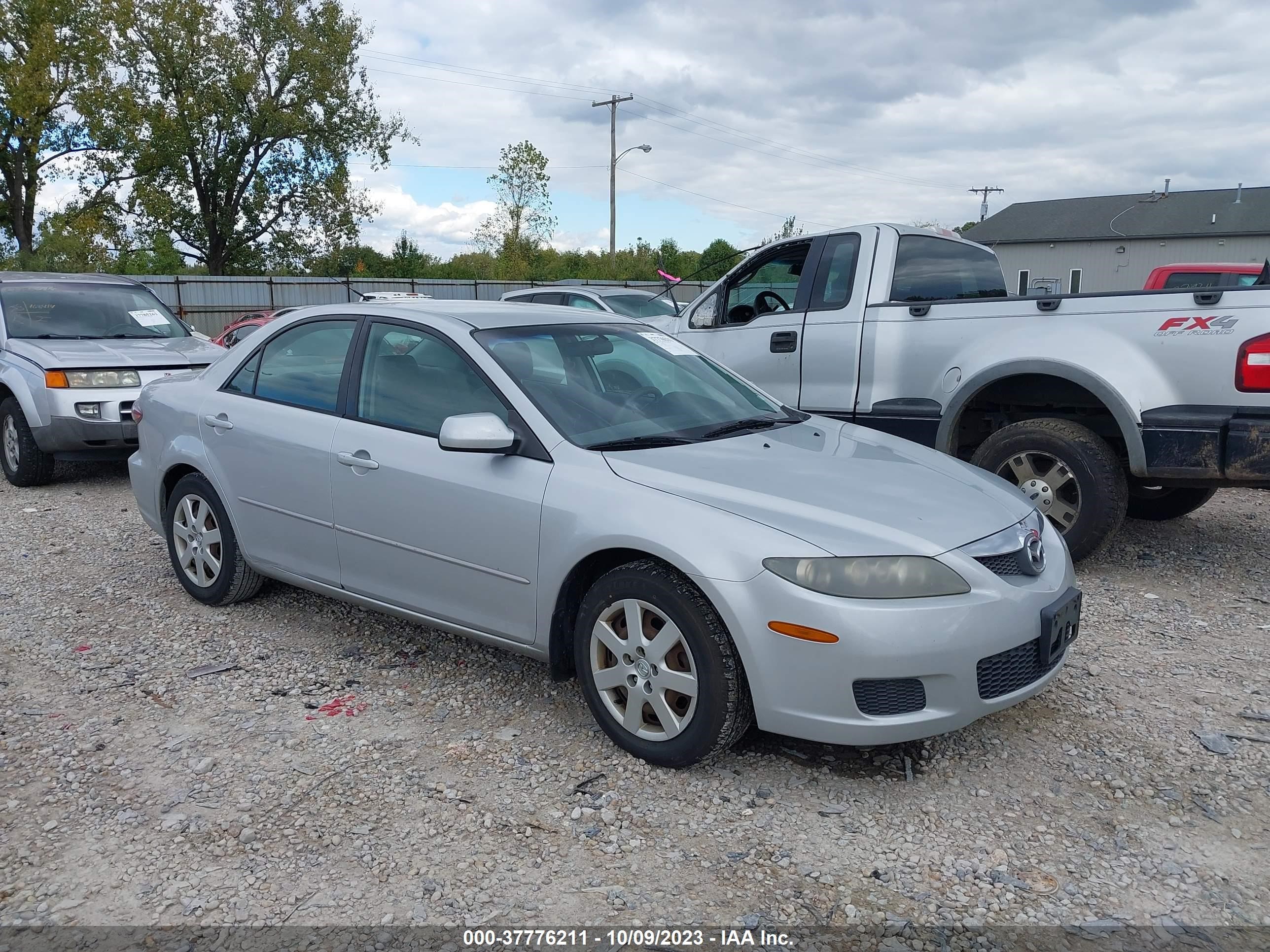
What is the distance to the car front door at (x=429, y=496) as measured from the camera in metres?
3.52

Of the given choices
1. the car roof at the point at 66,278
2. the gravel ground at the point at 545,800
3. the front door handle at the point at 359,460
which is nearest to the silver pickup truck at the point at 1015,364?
the gravel ground at the point at 545,800

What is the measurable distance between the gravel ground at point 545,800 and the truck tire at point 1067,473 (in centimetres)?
69

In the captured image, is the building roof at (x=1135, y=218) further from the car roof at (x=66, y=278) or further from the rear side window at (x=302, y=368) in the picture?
the rear side window at (x=302, y=368)

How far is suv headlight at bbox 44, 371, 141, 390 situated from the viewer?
24.8ft

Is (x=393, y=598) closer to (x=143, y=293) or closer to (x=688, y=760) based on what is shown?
(x=688, y=760)

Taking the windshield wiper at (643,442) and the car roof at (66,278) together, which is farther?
the car roof at (66,278)

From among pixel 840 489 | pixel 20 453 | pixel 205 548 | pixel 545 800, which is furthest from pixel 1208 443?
pixel 20 453

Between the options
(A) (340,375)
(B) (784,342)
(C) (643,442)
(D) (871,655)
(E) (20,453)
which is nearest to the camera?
(D) (871,655)

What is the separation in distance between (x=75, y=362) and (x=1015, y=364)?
22.5ft

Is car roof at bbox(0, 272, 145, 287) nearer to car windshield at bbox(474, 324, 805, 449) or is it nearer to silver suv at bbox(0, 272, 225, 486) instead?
silver suv at bbox(0, 272, 225, 486)

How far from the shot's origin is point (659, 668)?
3.17 m

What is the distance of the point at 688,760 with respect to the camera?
3.17 meters

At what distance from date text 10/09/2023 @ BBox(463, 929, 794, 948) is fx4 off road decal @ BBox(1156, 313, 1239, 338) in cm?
383

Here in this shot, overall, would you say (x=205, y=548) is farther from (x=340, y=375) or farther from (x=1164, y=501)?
(x=1164, y=501)
